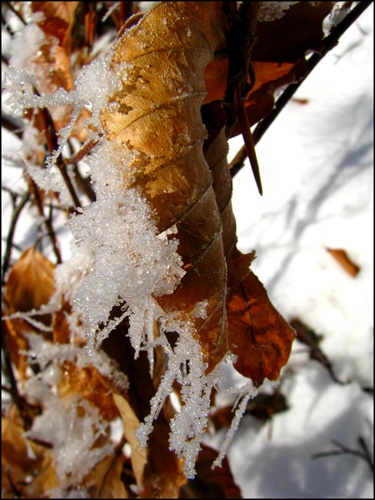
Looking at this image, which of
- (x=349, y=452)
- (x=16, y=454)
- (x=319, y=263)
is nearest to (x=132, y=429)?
(x=16, y=454)

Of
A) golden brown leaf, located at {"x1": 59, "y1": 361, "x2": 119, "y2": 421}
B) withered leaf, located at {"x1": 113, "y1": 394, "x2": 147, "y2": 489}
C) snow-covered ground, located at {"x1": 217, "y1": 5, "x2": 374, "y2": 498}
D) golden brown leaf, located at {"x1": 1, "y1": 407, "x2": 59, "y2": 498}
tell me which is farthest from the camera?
snow-covered ground, located at {"x1": 217, "y1": 5, "x2": 374, "y2": 498}

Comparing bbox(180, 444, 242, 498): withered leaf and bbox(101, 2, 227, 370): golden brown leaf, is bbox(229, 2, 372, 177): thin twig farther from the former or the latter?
bbox(180, 444, 242, 498): withered leaf

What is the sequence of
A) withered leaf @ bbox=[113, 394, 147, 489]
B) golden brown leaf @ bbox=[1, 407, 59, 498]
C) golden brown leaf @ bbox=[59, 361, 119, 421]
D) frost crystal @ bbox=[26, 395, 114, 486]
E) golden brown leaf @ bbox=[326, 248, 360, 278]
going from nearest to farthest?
withered leaf @ bbox=[113, 394, 147, 489] < golden brown leaf @ bbox=[59, 361, 119, 421] < frost crystal @ bbox=[26, 395, 114, 486] < golden brown leaf @ bbox=[1, 407, 59, 498] < golden brown leaf @ bbox=[326, 248, 360, 278]

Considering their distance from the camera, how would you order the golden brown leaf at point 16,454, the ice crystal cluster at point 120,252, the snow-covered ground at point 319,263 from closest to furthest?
the ice crystal cluster at point 120,252, the golden brown leaf at point 16,454, the snow-covered ground at point 319,263

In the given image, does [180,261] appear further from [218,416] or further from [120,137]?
[218,416]

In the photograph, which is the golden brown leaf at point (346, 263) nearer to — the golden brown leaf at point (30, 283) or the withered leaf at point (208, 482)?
the withered leaf at point (208, 482)

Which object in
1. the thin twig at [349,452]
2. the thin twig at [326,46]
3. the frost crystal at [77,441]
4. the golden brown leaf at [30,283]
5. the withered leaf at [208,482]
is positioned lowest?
the thin twig at [349,452]

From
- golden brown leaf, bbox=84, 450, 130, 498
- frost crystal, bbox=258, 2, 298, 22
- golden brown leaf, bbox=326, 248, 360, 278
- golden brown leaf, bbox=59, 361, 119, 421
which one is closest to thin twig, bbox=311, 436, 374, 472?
golden brown leaf, bbox=326, 248, 360, 278

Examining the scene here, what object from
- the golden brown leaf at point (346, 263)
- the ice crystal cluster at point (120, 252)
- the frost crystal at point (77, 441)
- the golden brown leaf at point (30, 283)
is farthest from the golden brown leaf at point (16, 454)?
the golden brown leaf at point (346, 263)
